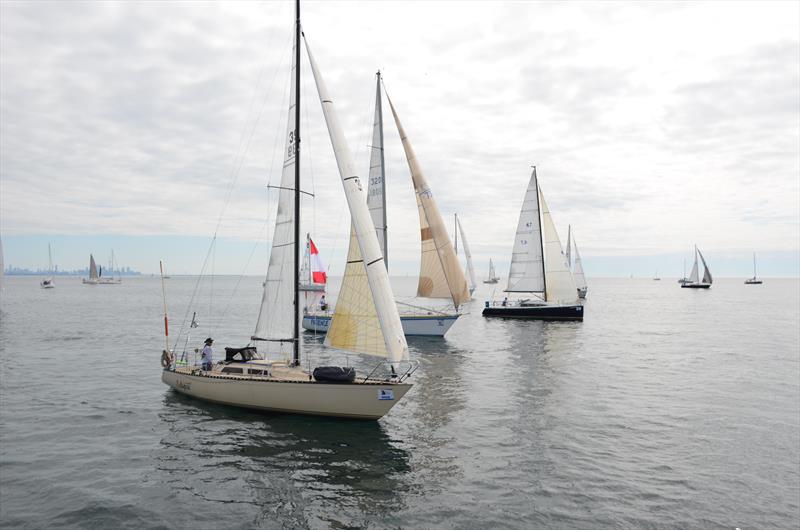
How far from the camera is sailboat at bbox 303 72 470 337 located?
3356 cm

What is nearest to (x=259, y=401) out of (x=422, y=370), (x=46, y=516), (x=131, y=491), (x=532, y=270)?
(x=131, y=491)

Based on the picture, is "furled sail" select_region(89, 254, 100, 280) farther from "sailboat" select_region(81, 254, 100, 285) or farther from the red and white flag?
the red and white flag

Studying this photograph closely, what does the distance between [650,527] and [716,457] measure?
623cm

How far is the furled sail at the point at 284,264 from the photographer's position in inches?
773

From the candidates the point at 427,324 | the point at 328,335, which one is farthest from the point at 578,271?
the point at 328,335

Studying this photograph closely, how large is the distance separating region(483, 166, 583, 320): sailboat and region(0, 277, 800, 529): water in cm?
2437

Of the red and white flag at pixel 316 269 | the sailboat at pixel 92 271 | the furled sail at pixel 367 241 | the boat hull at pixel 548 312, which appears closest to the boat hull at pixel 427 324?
the boat hull at pixel 548 312

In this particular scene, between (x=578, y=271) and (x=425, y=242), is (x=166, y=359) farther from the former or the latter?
(x=578, y=271)

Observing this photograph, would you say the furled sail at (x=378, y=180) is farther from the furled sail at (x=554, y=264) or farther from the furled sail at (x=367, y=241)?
the furled sail at (x=554, y=264)

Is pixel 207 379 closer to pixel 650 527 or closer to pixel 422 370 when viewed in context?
pixel 422 370

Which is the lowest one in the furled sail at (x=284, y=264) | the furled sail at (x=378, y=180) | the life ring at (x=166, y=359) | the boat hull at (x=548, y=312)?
the boat hull at (x=548, y=312)

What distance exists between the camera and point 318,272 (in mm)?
82625

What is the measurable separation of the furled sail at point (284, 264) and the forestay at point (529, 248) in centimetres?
3903

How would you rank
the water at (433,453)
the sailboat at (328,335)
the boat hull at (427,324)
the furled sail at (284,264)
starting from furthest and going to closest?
the boat hull at (427,324) → the furled sail at (284,264) → the sailboat at (328,335) → the water at (433,453)
